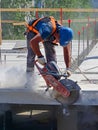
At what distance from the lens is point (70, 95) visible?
6008 mm

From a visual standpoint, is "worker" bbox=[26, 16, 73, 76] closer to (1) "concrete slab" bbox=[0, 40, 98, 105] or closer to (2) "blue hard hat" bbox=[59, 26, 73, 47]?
(2) "blue hard hat" bbox=[59, 26, 73, 47]

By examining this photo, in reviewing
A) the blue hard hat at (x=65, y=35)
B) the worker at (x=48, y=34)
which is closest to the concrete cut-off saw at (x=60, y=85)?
the worker at (x=48, y=34)

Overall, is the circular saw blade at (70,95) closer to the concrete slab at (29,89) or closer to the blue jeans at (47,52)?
the concrete slab at (29,89)

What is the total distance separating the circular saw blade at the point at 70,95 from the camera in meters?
5.91

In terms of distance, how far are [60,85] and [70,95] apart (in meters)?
0.24

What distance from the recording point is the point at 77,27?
16.7 metres

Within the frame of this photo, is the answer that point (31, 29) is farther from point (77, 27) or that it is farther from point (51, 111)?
point (77, 27)

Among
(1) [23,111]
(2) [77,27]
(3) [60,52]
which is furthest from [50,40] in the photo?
(2) [77,27]

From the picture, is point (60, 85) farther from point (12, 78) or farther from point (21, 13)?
point (21, 13)

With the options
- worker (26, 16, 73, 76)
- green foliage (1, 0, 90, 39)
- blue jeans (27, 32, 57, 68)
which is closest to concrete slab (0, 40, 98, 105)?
blue jeans (27, 32, 57, 68)

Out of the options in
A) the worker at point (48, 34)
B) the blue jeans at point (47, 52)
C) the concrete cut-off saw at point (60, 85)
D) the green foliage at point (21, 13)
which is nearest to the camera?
the worker at point (48, 34)

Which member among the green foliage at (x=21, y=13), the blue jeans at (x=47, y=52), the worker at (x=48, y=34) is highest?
the worker at (x=48, y=34)

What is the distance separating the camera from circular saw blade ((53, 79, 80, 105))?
5.91 metres

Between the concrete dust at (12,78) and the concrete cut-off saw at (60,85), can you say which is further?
the concrete dust at (12,78)
